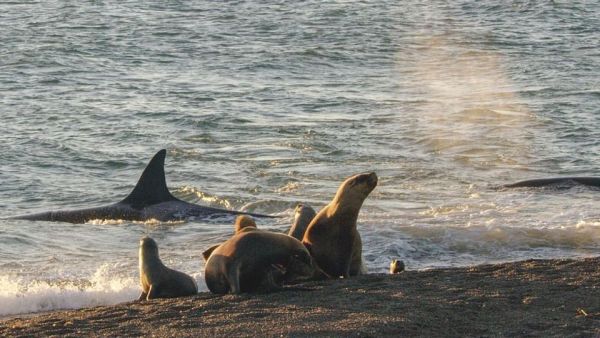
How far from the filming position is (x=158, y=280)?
31.4 feet

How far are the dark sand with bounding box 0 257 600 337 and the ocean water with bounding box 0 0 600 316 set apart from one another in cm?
189

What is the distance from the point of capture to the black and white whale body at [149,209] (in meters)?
14.5

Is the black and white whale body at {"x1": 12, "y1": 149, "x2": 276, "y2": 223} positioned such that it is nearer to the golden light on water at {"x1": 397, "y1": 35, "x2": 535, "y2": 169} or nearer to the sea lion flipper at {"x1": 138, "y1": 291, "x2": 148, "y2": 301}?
the sea lion flipper at {"x1": 138, "y1": 291, "x2": 148, "y2": 301}

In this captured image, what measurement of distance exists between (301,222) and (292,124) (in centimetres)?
1151

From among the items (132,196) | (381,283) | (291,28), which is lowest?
(291,28)

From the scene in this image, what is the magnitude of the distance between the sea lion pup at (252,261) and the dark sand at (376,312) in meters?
0.17

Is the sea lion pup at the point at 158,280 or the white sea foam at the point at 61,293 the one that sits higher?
the sea lion pup at the point at 158,280

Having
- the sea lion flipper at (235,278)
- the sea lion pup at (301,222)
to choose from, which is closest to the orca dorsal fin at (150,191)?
the sea lion pup at (301,222)

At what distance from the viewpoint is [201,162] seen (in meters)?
18.9

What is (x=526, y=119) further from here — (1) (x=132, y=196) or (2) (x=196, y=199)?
(1) (x=132, y=196)

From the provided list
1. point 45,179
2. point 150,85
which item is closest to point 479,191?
point 45,179

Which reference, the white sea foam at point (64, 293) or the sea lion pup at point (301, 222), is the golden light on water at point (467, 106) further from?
the white sea foam at point (64, 293)

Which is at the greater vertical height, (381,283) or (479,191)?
(381,283)

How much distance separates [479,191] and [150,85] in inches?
446
